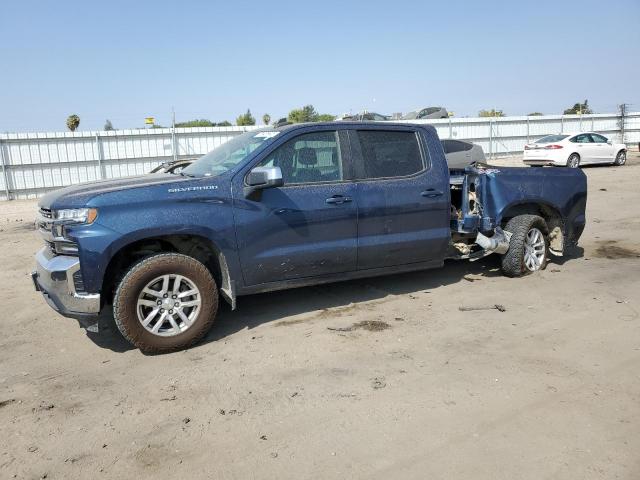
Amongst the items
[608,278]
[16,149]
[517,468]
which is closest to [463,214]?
[608,278]

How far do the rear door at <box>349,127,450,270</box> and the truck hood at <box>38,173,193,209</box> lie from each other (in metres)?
1.71

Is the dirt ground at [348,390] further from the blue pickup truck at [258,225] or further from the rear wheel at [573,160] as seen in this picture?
the rear wheel at [573,160]

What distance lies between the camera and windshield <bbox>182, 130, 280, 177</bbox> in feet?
16.2

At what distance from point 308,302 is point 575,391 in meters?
2.81

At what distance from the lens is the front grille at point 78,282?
13.7 feet

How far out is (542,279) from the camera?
6.34m

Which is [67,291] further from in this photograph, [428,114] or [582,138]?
[428,114]

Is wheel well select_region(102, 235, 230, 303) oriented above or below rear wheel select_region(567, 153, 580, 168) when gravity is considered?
below

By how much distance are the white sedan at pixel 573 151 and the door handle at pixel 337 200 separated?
62.4 ft

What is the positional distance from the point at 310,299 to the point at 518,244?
8.34 feet

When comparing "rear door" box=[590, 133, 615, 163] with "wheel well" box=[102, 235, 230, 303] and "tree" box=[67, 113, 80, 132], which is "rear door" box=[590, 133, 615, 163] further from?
"tree" box=[67, 113, 80, 132]

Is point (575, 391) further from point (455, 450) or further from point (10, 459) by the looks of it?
point (10, 459)

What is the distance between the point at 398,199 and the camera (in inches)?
211

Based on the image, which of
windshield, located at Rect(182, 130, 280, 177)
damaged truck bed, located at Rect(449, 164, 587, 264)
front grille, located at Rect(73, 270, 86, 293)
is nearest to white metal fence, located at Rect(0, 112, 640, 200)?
windshield, located at Rect(182, 130, 280, 177)
